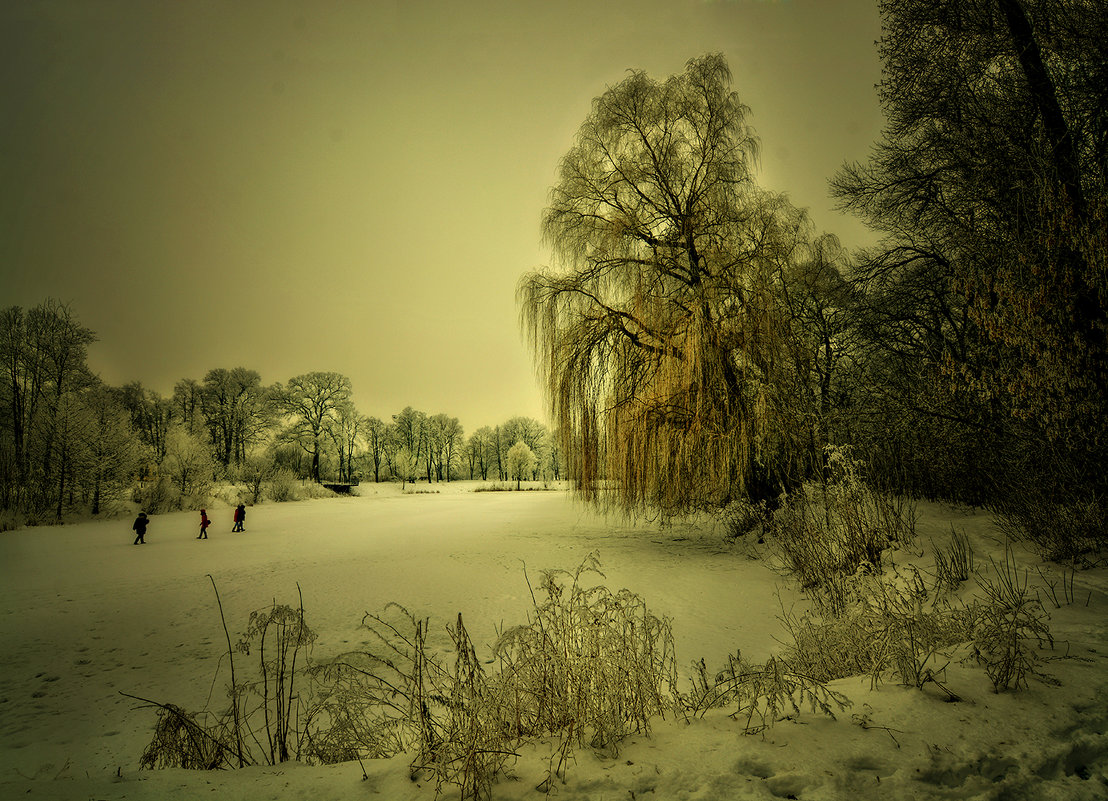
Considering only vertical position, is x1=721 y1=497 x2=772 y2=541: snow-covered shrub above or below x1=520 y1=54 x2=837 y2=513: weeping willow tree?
below

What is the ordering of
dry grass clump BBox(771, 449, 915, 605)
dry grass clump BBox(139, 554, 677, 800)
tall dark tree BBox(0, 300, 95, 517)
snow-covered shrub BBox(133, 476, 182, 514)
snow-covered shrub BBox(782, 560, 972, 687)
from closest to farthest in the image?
1. dry grass clump BBox(139, 554, 677, 800)
2. snow-covered shrub BBox(782, 560, 972, 687)
3. dry grass clump BBox(771, 449, 915, 605)
4. tall dark tree BBox(0, 300, 95, 517)
5. snow-covered shrub BBox(133, 476, 182, 514)

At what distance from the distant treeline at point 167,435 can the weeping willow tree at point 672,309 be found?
237 centimetres

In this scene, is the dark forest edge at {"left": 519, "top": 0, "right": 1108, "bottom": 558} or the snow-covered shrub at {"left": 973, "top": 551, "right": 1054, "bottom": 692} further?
→ the dark forest edge at {"left": 519, "top": 0, "right": 1108, "bottom": 558}

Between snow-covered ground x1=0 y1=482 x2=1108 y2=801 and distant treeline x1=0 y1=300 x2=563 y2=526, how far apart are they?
13.9 feet

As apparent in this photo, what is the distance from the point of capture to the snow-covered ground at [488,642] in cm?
189

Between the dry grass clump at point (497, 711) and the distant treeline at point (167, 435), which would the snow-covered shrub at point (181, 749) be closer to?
the dry grass clump at point (497, 711)

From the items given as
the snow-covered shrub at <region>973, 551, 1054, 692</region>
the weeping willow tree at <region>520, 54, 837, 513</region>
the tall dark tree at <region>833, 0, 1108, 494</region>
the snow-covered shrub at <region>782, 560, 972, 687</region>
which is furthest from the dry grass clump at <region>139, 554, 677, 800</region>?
the weeping willow tree at <region>520, 54, 837, 513</region>

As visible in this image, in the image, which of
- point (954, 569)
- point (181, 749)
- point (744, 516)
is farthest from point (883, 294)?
point (181, 749)

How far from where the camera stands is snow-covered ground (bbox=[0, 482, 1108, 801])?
1893 millimetres

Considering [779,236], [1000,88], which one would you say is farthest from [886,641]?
[779,236]

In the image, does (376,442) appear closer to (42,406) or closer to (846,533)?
(42,406)

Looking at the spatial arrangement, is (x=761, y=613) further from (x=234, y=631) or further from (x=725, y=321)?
(x=234, y=631)

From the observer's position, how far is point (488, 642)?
18.7ft

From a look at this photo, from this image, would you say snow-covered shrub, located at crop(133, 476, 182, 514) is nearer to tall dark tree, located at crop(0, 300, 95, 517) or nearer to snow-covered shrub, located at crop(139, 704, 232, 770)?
tall dark tree, located at crop(0, 300, 95, 517)
